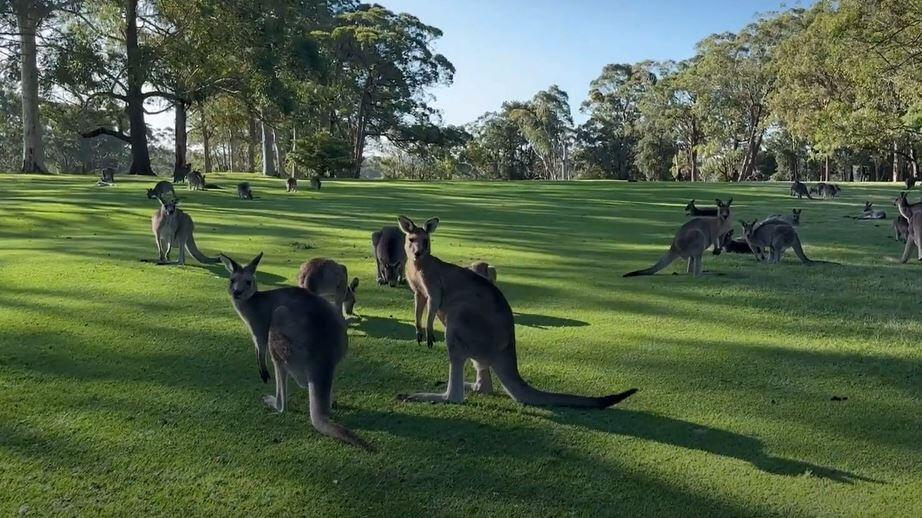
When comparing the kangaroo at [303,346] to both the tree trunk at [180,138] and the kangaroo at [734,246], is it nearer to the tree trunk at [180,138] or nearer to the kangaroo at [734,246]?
the kangaroo at [734,246]

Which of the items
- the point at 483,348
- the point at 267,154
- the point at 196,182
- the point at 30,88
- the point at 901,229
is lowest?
the point at 483,348

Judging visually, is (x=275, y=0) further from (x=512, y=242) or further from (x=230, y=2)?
(x=512, y=242)

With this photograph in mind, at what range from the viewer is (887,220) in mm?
17688

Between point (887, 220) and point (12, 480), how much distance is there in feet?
62.4

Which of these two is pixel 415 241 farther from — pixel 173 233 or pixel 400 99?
pixel 400 99

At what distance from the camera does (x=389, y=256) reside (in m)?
8.34

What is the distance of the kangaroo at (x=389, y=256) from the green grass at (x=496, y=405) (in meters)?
0.23

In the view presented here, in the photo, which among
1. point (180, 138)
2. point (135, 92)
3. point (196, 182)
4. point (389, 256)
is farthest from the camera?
point (180, 138)

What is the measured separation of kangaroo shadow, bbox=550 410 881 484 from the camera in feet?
12.7

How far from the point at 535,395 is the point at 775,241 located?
7340mm

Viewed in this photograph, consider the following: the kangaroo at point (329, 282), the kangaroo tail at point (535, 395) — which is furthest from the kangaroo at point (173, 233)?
the kangaroo tail at point (535, 395)

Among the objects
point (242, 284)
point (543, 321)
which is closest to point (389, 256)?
point (543, 321)

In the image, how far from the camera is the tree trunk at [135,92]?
28719 mm

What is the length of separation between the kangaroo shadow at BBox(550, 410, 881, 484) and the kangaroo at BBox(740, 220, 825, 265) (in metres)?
6.95
